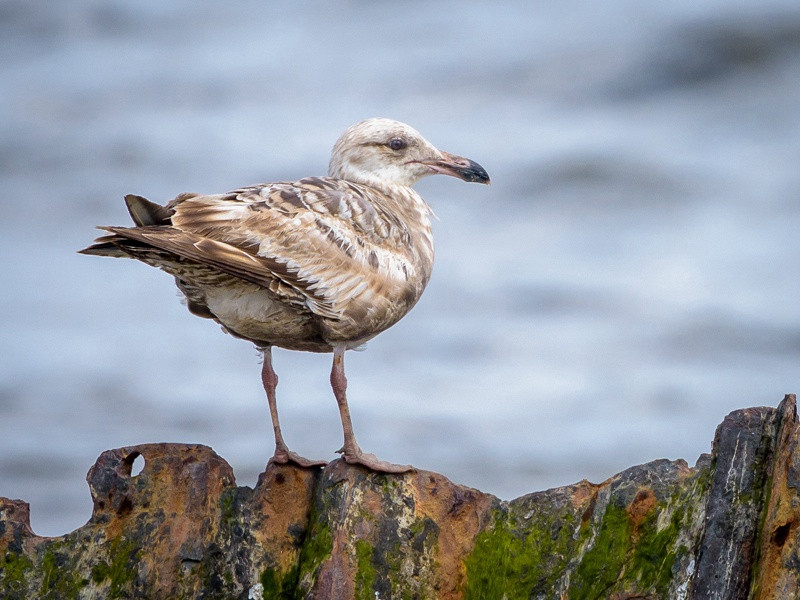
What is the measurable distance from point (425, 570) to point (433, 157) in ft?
12.9

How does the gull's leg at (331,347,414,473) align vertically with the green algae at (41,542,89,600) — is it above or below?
above

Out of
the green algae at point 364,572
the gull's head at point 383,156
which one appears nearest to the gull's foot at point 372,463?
the green algae at point 364,572

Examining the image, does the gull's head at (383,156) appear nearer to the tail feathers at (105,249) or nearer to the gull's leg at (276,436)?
the gull's leg at (276,436)

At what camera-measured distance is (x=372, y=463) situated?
24.6ft

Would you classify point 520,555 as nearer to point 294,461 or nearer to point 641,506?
point 641,506

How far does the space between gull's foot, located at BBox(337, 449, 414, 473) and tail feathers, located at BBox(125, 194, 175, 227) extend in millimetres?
1774

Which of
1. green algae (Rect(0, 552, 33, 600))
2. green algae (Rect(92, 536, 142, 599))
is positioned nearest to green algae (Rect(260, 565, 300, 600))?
green algae (Rect(92, 536, 142, 599))

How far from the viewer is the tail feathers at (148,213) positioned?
7824 millimetres

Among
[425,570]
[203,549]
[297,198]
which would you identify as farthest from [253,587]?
[297,198]

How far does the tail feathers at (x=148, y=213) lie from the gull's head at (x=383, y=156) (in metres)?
2.24

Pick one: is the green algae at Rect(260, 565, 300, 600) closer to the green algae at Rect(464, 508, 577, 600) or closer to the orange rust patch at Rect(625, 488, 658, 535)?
the green algae at Rect(464, 508, 577, 600)

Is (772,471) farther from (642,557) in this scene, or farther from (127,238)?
(127,238)

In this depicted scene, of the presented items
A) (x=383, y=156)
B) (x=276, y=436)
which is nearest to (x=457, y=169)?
(x=383, y=156)

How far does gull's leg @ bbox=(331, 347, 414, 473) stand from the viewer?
7434 mm
